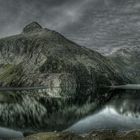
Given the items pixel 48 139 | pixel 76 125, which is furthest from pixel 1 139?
pixel 76 125

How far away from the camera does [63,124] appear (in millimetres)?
73875

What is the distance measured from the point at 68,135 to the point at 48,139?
3.00m

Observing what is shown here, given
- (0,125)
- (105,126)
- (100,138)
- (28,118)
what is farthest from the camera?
(28,118)

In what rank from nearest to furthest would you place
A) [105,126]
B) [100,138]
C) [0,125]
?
[100,138]
[105,126]
[0,125]

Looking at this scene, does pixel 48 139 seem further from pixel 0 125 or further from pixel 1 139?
pixel 0 125

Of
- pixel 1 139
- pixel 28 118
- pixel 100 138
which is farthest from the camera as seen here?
pixel 28 118

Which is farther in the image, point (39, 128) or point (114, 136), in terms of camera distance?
point (39, 128)

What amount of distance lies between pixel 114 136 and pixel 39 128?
30.8m

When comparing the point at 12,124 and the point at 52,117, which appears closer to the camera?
the point at 12,124

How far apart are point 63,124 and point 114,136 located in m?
32.8

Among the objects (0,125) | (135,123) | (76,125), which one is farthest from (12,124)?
(135,123)

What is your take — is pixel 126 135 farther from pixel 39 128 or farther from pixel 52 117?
pixel 52 117

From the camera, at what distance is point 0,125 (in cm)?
7562

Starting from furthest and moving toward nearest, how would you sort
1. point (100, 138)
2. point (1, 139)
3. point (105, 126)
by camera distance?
point (105, 126)
point (1, 139)
point (100, 138)
